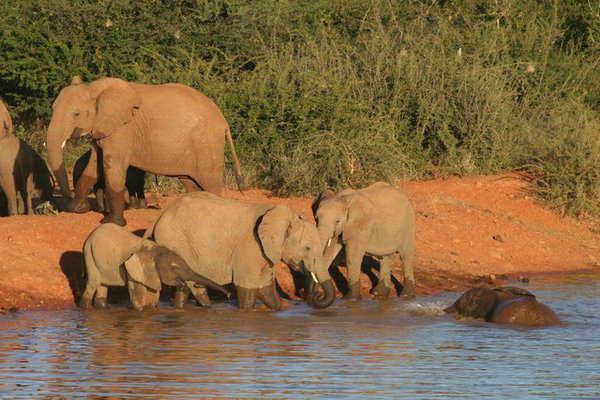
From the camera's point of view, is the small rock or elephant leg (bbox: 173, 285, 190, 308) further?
the small rock

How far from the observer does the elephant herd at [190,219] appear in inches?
463

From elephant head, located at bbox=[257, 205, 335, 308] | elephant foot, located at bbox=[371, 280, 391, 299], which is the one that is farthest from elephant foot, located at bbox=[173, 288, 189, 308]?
elephant foot, located at bbox=[371, 280, 391, 299]

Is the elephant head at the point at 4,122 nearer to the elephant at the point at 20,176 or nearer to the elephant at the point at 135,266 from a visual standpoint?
the elephant at the point at 20,176

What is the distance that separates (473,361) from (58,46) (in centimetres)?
1261

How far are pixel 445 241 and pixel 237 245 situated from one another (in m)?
4.54

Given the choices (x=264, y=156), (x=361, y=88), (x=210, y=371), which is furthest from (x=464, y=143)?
(x=210, y=371)

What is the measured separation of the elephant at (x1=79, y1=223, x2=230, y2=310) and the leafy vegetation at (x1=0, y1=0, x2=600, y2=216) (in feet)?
A: 18.1

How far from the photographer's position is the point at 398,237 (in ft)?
43.8

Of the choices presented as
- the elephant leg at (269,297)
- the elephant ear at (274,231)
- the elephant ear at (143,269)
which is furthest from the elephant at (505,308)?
the elephant ear at (143,269)

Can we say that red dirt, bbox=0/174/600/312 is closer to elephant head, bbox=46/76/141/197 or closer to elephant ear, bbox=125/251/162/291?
elephant head, bbox=46/76/141/197

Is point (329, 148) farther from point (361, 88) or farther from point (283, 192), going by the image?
point (361, 88)

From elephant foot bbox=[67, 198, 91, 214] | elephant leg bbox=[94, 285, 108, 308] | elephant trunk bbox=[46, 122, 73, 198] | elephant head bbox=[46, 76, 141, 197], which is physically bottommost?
elephant leg bbox=[94, 285, 108, 308]

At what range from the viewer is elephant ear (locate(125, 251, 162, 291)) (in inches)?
456

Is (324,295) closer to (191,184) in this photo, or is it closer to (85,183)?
(191,184)
